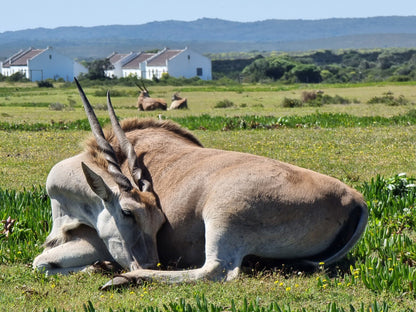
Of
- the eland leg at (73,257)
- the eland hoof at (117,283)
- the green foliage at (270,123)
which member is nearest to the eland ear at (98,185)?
the eland leg at (73,257)

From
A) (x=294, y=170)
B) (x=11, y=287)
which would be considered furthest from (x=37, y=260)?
(x=294, y=170)

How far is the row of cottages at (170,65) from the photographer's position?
374ft

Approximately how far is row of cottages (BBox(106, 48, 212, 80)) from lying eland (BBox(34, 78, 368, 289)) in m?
104

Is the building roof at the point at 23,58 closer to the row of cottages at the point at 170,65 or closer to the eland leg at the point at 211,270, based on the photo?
the row of cottages at the point at 170,65

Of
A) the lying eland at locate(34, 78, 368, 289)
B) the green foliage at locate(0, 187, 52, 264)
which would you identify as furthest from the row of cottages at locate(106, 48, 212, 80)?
the lying eland at locate(34, 78, 368, 289)

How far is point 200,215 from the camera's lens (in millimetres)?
6797

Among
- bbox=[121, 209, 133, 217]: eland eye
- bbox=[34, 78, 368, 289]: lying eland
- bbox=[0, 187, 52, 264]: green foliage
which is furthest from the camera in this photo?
bbox=[0, 187, 52, 264]: green foliage

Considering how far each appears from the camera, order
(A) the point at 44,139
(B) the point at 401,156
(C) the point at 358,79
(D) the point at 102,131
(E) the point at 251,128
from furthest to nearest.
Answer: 1. (C) the point at 358,79
2. (E) the point at 251,128
3. (A) the point at 44,139
4. (B) the point at 401,156
5. (D) the point at 102,131

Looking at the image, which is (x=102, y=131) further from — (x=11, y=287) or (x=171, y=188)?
(x=11, y=287)

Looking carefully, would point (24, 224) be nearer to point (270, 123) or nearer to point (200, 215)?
point (200, 215)

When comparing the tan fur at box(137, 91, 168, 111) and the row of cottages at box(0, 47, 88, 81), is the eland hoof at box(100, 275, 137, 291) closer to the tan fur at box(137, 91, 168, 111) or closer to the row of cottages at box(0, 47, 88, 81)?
the tan fur at box(137, 91, 168, 111)

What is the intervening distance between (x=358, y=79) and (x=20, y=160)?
3149 inches

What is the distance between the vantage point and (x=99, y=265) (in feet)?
22.6

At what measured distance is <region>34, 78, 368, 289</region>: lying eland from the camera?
6.51m
